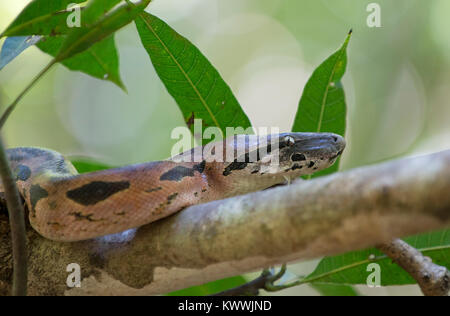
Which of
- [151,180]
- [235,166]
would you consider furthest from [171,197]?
[235,166]

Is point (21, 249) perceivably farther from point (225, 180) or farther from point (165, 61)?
point (165, 61)

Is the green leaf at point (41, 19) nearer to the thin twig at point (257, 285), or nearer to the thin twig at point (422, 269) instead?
the thin twig at point (257, 285)

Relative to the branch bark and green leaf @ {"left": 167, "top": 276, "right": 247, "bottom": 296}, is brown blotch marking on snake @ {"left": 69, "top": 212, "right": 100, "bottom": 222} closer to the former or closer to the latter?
the branch bark

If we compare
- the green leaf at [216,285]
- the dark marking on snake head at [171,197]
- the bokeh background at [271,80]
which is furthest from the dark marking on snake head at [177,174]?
the bokeh background at [271,80]

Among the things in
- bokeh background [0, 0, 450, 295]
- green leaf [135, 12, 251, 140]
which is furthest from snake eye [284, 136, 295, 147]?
bokeh background [0, 0, 450, 295]

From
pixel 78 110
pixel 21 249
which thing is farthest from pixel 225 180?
pixel 78 110

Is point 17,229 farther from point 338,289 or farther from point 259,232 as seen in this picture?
point 338,289

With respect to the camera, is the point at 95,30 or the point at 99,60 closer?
the point at 95,30
